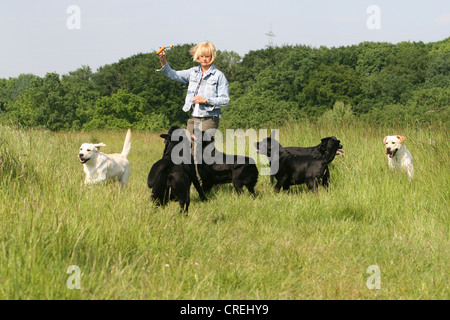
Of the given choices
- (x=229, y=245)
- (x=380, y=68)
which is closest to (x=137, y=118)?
(x=380, y=68)

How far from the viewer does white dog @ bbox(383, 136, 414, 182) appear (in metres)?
7.57

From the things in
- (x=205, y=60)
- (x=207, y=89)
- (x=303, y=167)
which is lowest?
(x=303, y=167)

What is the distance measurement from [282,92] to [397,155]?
47991 mm

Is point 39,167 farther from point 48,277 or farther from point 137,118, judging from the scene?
point 137,118

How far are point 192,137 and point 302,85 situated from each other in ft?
162

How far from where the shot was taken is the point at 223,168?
7469 millimetres

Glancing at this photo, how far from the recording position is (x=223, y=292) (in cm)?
334

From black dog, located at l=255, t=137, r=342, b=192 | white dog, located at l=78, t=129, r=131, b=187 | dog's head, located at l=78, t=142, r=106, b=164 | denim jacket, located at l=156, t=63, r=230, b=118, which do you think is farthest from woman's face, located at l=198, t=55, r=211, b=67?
dog's head, located at l=78, t=142, r=106, b=164

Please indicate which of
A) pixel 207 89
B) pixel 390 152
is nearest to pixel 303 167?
pixel 390 152

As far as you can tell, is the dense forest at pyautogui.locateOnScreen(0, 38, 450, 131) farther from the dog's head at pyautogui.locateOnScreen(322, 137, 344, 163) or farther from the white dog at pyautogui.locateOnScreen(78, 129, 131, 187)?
the white dog at pyautogui.locateOnScreen(78, 129, 131, 187)

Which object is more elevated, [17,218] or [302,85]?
[302,85]

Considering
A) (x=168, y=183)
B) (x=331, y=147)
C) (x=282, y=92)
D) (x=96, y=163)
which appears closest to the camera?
(x=168, y=183)

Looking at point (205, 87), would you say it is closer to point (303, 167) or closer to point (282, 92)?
point (303, 167)
